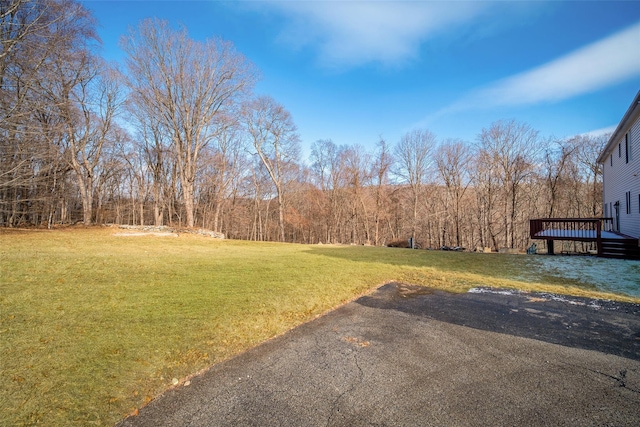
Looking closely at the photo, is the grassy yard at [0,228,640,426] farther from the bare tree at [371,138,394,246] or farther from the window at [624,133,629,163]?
the bare tree at [371,138,394,246]

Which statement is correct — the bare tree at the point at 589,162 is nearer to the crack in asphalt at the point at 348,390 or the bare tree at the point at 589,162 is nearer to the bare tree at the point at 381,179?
the bare tree at the point at 381,179

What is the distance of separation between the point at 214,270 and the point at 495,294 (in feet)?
20.1

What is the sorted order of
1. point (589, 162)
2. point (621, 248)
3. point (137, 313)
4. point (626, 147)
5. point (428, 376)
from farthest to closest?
1. point (589, 162)
2. point (626, 147)
3. point (621, 248)
4. point (137, 313)
5. point (428, 376)

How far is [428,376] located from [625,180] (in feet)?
53.5

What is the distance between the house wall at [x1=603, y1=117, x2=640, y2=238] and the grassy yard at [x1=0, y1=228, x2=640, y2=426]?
5341 mm

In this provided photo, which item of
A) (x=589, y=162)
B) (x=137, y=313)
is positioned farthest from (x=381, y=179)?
(x=137, y=313)

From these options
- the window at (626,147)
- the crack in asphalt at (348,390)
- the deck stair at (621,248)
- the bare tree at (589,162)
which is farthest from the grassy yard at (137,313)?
the bare tree at (589,162)

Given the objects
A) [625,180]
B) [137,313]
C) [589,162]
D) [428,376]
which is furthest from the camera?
[589,162]

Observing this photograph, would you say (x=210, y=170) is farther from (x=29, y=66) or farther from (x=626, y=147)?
(x=626, y=147)

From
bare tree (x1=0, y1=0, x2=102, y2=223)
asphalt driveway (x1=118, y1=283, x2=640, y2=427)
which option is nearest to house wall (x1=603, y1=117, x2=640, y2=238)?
asphalt driveway (x1=118, y1=283, x2=640, y2=427)

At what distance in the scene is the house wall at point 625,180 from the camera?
1115 cm

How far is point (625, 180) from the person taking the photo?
12648mm

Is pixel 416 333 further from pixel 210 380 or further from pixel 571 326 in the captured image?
pixel 210 380

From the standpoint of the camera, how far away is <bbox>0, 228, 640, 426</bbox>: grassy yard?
230 centimetres
